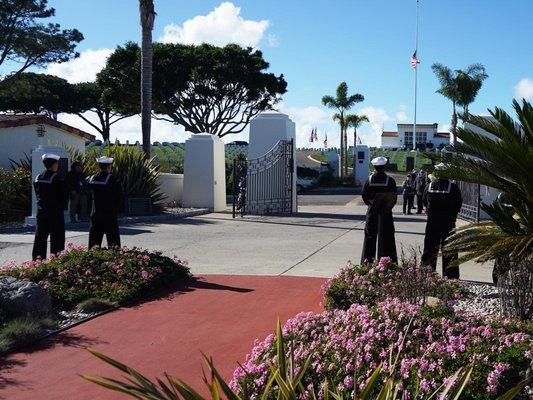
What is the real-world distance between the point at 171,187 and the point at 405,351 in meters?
20.7

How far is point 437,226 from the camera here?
31.6 feet

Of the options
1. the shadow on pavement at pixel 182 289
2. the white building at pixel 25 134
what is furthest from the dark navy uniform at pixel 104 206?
the white building at pixel 25 134

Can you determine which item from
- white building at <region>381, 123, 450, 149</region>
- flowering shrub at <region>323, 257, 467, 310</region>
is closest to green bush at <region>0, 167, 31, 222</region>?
flowering shrub at <region>323, 257, 467, 310</region>

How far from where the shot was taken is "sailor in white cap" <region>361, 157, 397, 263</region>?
998 cm

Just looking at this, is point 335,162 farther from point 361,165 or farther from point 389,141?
point 389,141

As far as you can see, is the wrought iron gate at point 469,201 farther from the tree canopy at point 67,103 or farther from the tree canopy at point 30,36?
the tree canopy at point 67,103

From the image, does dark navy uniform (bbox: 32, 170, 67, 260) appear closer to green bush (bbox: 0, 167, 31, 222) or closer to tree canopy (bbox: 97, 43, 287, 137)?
green bush (bbox: 0, 167, 31, 222)

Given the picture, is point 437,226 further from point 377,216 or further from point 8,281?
point 8,281

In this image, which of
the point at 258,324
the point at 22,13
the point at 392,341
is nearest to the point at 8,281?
the point at 258,324

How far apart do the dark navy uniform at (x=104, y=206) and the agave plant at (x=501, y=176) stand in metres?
5.18

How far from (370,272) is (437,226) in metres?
2.53

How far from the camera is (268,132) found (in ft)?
76.9

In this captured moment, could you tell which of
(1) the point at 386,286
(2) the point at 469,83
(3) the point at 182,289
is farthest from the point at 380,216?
(2) the point at 469,83

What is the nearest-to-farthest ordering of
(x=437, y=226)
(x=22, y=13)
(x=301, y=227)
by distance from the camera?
(x=437, y=226), (x=301, y=227), (x=22, y=13)
